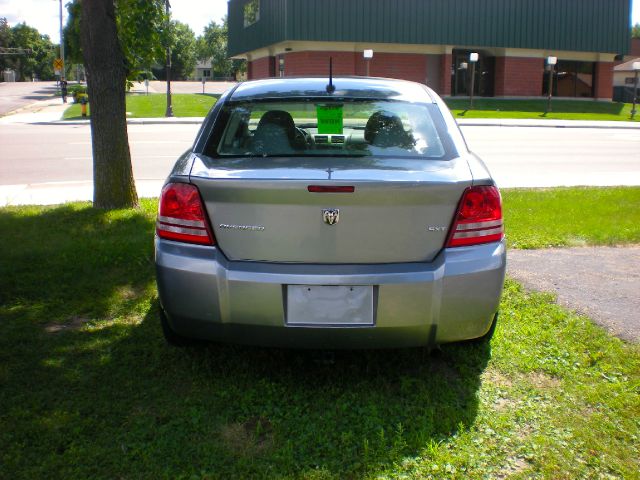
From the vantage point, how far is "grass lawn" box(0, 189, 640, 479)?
2.90 meters

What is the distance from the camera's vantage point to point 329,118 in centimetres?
410

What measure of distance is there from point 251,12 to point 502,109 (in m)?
20.8

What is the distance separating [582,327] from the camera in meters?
4.41

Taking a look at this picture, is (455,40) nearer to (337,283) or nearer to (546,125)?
(546,125)

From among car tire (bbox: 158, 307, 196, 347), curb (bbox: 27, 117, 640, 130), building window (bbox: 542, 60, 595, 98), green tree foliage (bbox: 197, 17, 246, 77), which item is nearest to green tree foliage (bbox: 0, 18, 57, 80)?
green tree foliage (bbox: 197, 17, 246, 77)

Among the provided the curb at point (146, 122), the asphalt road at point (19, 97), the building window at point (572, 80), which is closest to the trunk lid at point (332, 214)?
the curb at point (146, 122)

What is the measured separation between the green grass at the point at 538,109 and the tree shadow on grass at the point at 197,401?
28527mm

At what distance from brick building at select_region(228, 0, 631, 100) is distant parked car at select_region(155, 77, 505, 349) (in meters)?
37.3

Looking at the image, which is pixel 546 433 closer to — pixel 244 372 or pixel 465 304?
pixel 465 304

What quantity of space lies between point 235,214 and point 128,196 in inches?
190

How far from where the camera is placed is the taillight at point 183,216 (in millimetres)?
3297

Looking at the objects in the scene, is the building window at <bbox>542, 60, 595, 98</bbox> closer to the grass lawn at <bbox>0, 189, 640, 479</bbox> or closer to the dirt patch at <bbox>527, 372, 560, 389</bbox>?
the grass lawn at <bbox>0, 189, 640, 479</bbox>

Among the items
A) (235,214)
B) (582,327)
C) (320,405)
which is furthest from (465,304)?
(582,327)

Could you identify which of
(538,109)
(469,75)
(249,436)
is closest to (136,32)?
(249,436)
